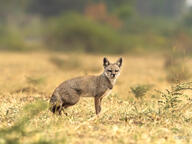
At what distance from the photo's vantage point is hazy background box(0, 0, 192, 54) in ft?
101

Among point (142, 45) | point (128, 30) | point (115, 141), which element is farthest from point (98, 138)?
point (128, 30)

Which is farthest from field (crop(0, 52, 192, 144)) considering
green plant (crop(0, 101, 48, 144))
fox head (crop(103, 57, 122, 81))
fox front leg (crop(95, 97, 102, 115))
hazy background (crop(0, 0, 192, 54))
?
hazy background (crop(0, 0, 192, 54))

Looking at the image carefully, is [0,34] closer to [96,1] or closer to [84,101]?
[96,1]

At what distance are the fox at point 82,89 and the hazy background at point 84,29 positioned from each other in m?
13.6

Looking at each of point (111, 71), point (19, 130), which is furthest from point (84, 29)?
point (19, 130)

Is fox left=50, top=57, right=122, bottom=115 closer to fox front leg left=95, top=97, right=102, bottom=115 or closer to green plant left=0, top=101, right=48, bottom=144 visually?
fox front leg left=95, top=97, right=102, bottom=115

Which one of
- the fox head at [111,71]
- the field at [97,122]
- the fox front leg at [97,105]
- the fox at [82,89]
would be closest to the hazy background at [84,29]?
the fox head at [111,71]

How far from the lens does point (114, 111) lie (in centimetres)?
725

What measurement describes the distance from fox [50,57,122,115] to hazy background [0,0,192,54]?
1360cm

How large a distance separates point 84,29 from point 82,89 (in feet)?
78.4

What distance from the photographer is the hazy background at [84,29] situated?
30.9m

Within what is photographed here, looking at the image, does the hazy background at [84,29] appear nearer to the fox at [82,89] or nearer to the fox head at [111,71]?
the fox head at [111,71]

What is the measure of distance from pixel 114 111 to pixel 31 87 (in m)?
3.52

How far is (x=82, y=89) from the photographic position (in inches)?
283
